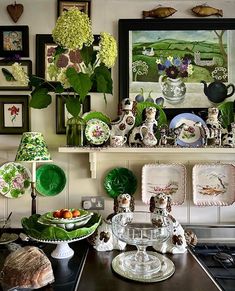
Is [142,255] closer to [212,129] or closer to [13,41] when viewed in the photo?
[212,129]

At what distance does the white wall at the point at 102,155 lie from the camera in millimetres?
1515

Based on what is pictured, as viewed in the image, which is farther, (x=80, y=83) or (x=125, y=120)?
(x=125, y=120)

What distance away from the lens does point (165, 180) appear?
1.50 metres

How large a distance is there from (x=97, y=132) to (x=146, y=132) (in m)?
0.23

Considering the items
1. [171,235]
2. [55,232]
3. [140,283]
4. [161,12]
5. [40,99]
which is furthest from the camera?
[161,12]

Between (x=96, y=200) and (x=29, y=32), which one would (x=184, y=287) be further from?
(x=29, y=32)

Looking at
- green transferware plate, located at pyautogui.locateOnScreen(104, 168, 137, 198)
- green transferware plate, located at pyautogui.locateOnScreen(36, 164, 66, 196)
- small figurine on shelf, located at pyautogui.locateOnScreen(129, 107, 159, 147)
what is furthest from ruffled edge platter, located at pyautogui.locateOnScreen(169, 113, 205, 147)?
green transferware plate, located at pyautogui.locateOnScreen(36, 164, 66, 196)

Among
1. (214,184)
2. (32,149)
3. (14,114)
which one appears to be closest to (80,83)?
(32,149)

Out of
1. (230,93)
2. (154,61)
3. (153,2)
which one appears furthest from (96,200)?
(153,2)

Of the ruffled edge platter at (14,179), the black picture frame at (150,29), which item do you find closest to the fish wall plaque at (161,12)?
the black picture frame at (150,29)

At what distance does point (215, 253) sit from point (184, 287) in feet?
1.25

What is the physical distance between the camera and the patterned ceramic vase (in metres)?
1.50

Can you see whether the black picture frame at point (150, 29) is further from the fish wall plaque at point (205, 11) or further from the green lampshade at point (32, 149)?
the green lampshade at point (32, 149)

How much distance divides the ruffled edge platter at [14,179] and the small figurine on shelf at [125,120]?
514 millimetres
